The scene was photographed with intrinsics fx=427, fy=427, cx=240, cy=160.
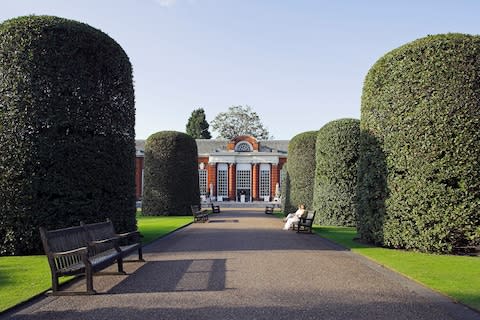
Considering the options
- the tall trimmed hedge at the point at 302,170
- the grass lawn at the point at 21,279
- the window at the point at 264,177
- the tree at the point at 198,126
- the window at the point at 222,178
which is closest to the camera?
the grass lawn at the point at 21,279

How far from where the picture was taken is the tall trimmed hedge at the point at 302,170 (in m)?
23.6

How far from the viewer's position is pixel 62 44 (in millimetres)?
10344

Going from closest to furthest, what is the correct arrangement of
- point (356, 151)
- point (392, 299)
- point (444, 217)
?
1. point (392, 299)
2. point (444, 217)
3. point (356, 151)

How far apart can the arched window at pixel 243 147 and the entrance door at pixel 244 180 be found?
6.34 ft

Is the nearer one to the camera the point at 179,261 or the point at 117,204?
the point at 179,261

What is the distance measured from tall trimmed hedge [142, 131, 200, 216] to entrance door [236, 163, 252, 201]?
2834 cm

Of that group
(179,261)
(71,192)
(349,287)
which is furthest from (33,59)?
(349,287)

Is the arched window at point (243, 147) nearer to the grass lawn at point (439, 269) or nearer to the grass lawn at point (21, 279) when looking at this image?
the grass lawn at point (439, 269)

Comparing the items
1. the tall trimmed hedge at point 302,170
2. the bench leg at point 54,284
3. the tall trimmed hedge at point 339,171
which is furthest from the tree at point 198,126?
the bench leg at point 54,284

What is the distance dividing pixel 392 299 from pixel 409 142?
557 cm

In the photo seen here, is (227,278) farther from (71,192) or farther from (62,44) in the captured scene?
(62,44)

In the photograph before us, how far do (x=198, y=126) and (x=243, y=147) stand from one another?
2901cm

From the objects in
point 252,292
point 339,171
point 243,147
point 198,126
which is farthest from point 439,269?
point 198,126

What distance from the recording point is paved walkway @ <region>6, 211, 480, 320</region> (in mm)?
5207
